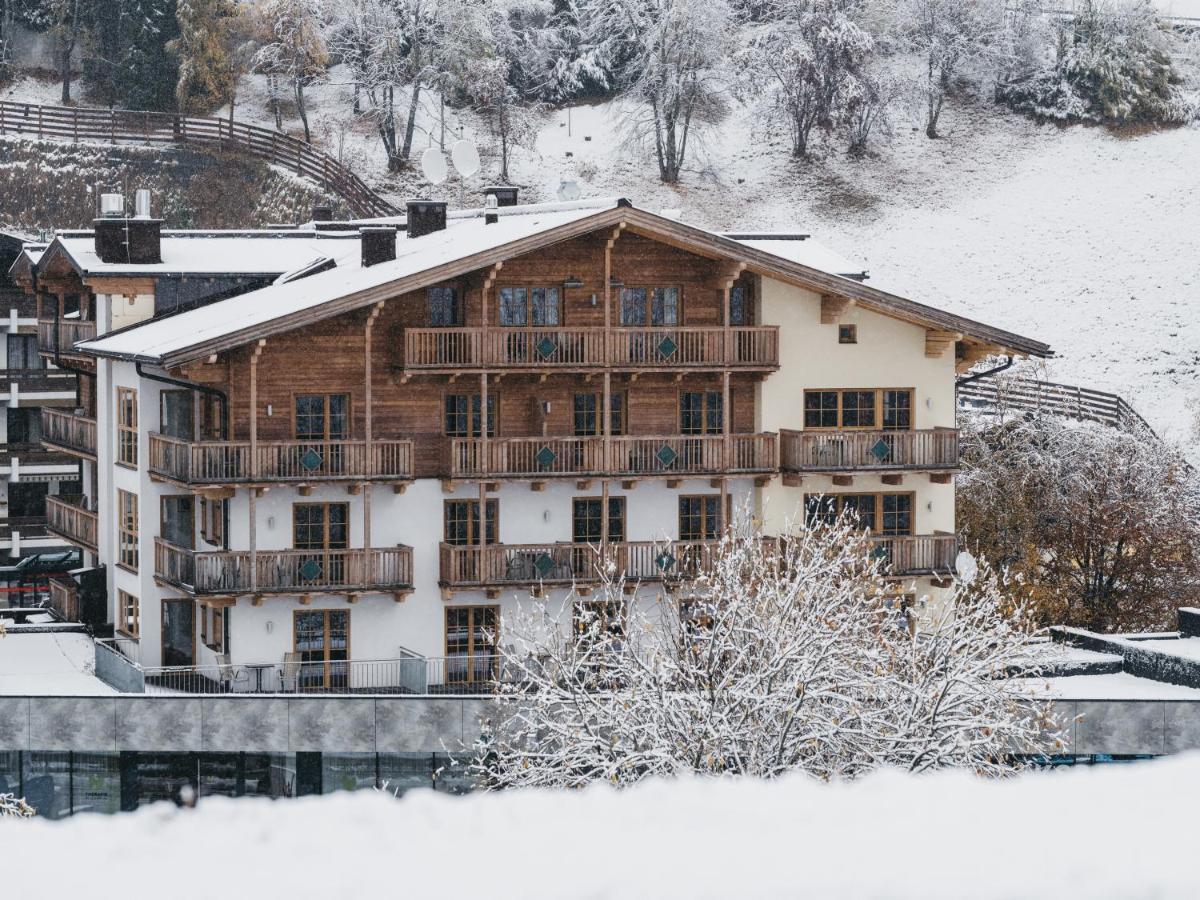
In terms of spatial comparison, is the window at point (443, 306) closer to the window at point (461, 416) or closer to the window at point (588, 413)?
the window at point (461, 416)

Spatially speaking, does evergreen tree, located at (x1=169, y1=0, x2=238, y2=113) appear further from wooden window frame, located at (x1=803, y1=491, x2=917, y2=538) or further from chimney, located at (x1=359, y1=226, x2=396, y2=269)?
wooden window frame, located at (x1=803, y1=491, x2=917, y2=538)

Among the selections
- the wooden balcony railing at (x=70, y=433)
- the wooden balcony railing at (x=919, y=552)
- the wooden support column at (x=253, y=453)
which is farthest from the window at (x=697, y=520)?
the wooden balcony railing at (x=70, y=433)

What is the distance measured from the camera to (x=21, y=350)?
191ft

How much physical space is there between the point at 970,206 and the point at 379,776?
55.3 meters

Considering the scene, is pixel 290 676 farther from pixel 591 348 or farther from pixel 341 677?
pixel 591 348

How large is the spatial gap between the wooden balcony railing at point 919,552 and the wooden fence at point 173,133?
3930 centimetres

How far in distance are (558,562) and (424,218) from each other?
9715 millimetres

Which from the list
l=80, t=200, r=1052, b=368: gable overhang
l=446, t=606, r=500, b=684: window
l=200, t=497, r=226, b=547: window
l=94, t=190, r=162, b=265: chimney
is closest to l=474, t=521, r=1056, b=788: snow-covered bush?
l=446, t=606, r=500, b=684: window

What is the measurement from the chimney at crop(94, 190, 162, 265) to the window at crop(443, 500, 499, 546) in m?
8.56

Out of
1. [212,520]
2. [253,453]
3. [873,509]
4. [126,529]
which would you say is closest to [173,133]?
[126,529]

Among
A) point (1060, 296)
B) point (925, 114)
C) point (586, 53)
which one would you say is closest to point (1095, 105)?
point (925, 114)

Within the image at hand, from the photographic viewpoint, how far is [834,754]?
2625cm

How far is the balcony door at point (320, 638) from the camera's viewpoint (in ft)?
125

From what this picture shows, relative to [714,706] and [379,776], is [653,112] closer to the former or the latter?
[379,776]
